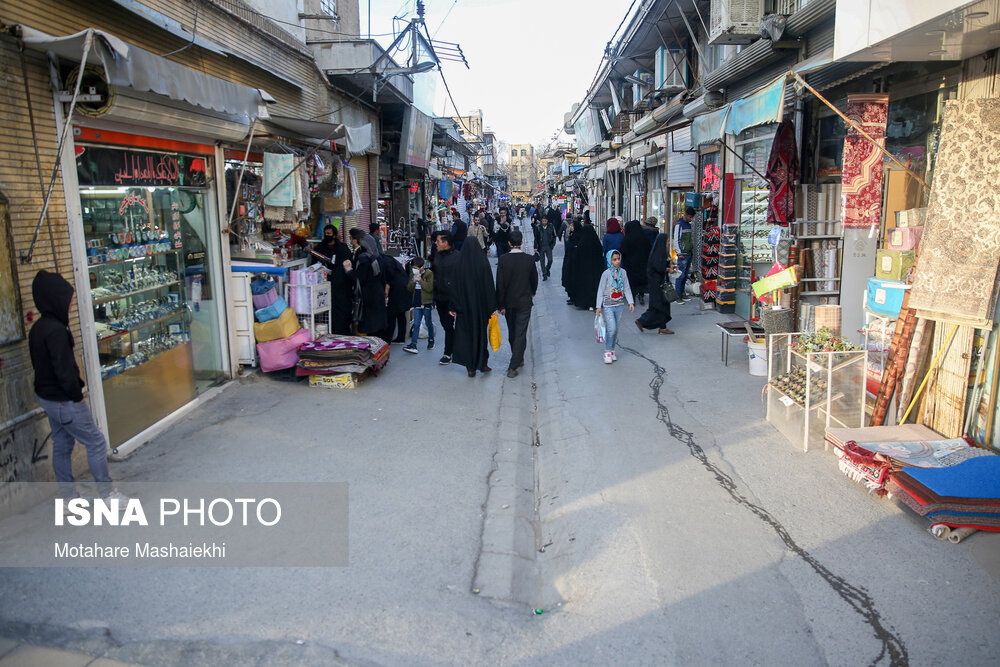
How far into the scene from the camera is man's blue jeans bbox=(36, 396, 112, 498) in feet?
15.0

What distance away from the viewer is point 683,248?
1418cm

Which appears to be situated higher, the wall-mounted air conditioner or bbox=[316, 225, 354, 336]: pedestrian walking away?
the wall-mounted air conditioner

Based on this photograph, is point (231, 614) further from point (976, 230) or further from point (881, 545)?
point (976, 230)

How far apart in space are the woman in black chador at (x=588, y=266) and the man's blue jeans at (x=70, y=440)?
9956 mm

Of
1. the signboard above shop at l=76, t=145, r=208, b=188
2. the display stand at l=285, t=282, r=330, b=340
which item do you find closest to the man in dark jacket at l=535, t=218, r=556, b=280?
the display stand at l=285, t=282, r=330, b=340

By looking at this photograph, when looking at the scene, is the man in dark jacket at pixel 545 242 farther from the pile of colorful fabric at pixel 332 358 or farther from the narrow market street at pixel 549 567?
the narrow market street at pixel 549 567

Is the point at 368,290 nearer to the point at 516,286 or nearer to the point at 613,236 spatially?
the point at 516,286

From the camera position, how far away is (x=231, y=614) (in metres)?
3.68

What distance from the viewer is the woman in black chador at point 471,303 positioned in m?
8.73

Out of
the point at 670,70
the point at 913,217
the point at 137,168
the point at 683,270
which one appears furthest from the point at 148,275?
the point at 670,70

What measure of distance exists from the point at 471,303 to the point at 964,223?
209 inches

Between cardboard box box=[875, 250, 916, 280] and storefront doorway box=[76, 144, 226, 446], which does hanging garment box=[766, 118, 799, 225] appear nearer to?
cardboard box box=[875, 250, 916, 280]

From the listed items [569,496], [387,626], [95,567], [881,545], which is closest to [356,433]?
[569,496]

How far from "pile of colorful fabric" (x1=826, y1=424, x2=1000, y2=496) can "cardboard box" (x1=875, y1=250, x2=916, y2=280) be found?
1.68m
